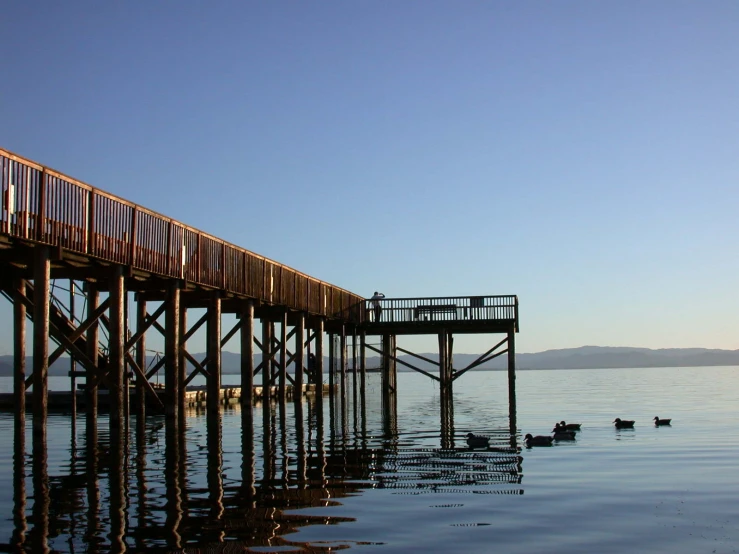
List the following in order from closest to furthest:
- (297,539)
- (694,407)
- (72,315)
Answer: (297,539), (72,315), (694,407)

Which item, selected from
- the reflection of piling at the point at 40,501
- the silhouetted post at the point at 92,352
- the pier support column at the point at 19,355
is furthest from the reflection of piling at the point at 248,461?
the pier support column at the point at 19,355

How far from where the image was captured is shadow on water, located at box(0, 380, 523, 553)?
1102 centimetres

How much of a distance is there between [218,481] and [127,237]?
9.79 meters

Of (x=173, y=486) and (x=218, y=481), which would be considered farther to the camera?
(x=218, y=481)

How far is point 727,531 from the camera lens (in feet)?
37.9

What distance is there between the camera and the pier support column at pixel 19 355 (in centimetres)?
1877

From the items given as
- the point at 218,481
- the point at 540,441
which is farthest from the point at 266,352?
the point at 218,481

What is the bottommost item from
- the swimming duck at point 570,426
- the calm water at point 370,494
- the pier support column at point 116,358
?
the calm water at point 370,494

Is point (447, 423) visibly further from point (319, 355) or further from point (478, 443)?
point (319, 355)

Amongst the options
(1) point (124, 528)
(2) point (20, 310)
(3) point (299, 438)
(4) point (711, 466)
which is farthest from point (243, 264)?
(1) point (124, 528)

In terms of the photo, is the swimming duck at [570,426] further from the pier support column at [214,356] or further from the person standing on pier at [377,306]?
the person standing on pier at [377,306]

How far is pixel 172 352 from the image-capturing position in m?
25.9

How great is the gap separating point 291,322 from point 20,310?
24.5 metres

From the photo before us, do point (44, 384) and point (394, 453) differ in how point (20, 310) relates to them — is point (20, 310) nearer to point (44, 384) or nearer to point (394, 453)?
point (44, 384)
